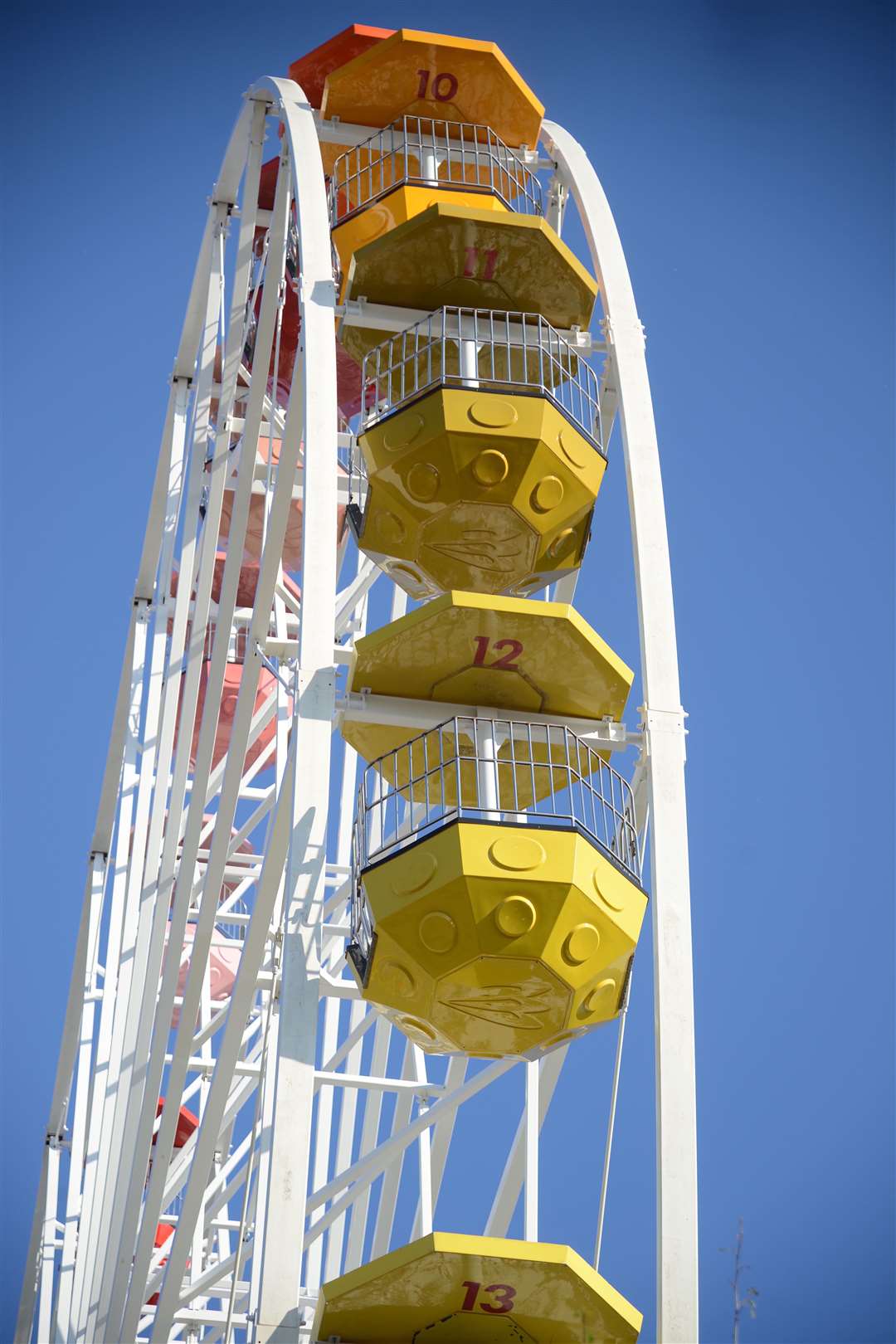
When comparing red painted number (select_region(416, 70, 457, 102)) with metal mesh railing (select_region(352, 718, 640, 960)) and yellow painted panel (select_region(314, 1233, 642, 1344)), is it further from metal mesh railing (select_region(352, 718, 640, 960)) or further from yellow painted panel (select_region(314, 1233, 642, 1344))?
yellow painted panel (select_region(314, 1233, 642, 1344))

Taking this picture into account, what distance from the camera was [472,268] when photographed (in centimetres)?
1834

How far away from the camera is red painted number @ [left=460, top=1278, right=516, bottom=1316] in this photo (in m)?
13.4

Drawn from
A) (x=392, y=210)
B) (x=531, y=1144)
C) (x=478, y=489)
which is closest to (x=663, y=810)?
(x=531, y=1144)

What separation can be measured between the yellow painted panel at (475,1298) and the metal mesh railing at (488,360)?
7403mm

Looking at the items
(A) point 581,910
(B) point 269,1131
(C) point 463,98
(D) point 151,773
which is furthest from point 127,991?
(C) point 463,98

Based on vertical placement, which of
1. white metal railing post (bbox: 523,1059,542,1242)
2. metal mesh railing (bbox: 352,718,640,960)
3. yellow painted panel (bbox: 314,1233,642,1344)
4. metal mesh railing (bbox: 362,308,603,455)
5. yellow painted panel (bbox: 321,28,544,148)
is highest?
yellow painted panel (bbox: 321,28,544,148)


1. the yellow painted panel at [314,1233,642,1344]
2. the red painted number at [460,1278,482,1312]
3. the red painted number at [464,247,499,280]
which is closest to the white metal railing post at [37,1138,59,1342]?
the yellow painted panel at [314,1233,642,1344]

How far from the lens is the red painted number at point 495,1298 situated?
1338 centimetres

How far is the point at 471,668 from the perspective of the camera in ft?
52.8

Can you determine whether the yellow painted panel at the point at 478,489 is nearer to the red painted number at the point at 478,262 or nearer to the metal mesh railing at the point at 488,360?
the metal mesh railing at the point at 488,360

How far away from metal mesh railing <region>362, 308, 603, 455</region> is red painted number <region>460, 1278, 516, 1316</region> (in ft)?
24.7

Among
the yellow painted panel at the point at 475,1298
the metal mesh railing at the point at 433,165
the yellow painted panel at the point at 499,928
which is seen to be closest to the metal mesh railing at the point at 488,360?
the metal mesh railing at the point at 433,165

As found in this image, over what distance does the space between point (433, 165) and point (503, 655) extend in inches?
249

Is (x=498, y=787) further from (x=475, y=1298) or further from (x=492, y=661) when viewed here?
(x=475, y=1298)
